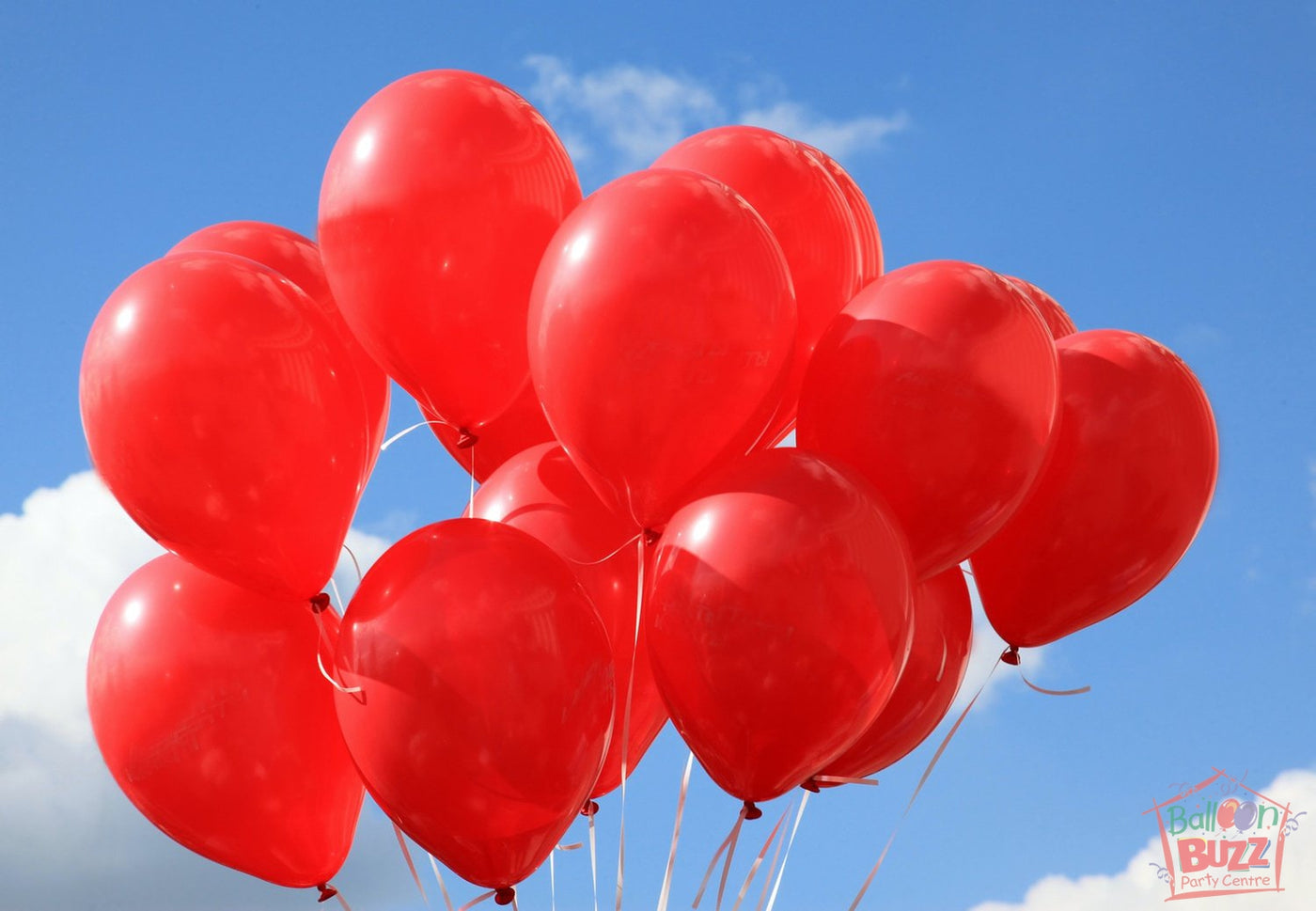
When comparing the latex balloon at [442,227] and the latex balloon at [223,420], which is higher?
the latex balloon at [442,227]

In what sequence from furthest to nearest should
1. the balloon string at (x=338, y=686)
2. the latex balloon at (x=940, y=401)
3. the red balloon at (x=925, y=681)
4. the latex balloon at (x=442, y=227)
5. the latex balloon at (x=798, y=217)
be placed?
the red balloon at (x=925, y=681) < the latex balloon at (x=798, y=217) < the latex balloon at (x=442, y=227) < the latex balloon at (x=940, y=401) < the balloon string at (x=338, y=686)

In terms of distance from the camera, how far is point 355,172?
316cm

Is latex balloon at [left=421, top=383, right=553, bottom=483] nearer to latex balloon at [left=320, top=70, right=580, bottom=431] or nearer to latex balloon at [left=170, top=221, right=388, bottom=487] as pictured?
latex balloon at [left=170, top=221, right=388, bottom=487]

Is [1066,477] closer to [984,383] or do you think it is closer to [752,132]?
[984,383]

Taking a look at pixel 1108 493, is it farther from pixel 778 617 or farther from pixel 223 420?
pixel 223 420

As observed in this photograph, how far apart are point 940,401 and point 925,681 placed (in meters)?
0.91

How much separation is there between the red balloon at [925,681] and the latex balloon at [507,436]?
42.6 inches

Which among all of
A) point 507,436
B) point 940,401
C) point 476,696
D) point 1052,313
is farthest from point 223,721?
point 1052,313

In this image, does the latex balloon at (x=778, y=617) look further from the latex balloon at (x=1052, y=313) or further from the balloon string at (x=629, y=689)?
the latex balloon at (x=1052, y=313)

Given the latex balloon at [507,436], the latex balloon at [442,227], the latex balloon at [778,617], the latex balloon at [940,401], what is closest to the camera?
the latex balloon at [778,617]

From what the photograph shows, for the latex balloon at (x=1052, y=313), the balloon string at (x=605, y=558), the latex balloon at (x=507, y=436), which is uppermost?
the latex balloon at (x=1052, y=313)

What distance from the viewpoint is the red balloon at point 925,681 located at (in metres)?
3.53

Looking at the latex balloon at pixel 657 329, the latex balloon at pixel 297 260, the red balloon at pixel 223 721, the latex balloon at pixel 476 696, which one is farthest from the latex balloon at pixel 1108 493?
the red balloon at pixel 223 721

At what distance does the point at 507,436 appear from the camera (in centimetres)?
374
